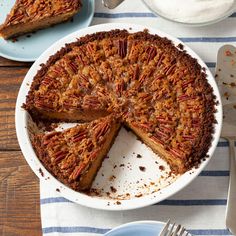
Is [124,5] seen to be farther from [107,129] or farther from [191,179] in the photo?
[191,179]

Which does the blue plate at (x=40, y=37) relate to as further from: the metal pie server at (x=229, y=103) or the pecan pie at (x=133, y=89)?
the metal pie server at (x=229, y=103)

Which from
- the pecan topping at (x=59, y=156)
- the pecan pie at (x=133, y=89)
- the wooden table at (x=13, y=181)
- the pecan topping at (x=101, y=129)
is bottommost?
the wooden table at (x=13, y=181)

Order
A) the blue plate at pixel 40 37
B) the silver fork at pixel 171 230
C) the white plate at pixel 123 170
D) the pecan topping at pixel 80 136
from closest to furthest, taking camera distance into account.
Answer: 1. the silver fork at pixel 171 230
2. the white plate at pixel 123 170
3. the pecan topping at pixel 80 136
4. the blue plate at pixel 40 37

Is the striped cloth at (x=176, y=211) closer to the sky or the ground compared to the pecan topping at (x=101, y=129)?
closer to the ground

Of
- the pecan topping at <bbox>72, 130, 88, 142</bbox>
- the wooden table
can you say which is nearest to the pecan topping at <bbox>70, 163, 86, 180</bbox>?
the pecan topping at <bbox>72, 130, 88, 142</bbox>

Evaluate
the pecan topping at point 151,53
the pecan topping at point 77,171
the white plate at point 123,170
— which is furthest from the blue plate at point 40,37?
the pecan topping at point 77,171

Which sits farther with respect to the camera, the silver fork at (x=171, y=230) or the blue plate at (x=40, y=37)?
the blue plate at (x=40, y=37)

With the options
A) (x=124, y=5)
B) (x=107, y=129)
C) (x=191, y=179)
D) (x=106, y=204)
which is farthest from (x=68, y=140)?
(x=124, y=5)

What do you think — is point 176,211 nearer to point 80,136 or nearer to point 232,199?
point 232,199
